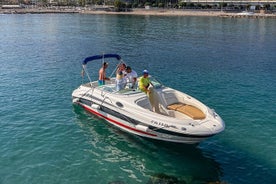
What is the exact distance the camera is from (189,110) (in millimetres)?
19578

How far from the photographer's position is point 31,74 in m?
34.5

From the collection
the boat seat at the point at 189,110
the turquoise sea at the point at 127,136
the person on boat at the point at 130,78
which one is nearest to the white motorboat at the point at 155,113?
the boat seat at the point at 189,110

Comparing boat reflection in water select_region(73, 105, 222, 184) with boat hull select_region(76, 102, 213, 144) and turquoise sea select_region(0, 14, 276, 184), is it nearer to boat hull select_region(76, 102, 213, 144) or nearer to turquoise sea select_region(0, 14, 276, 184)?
turquoise sea select_region(0, 14, 276, 184)

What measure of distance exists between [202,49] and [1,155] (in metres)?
41.0

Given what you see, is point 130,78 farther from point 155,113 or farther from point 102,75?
point 155,113

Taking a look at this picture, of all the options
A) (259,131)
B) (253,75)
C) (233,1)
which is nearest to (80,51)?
(253,75)

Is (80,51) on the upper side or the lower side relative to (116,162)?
upper

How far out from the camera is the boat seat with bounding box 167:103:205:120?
18.8 meters

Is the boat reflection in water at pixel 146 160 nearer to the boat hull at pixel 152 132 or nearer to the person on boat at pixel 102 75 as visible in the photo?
the boat hull at pixel 152 132

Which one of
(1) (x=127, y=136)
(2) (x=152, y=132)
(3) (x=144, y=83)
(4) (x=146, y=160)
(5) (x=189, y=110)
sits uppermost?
(3) (x=144, y=83)

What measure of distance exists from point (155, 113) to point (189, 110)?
241cm

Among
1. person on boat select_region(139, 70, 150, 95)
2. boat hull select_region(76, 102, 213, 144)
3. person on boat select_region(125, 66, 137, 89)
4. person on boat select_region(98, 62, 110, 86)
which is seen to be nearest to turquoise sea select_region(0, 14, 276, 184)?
boat hull select_region(76, 102, 213, 144)

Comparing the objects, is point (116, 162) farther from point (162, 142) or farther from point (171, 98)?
point (171, 98)

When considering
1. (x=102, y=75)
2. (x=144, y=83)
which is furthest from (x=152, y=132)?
(x=102, y=75)
